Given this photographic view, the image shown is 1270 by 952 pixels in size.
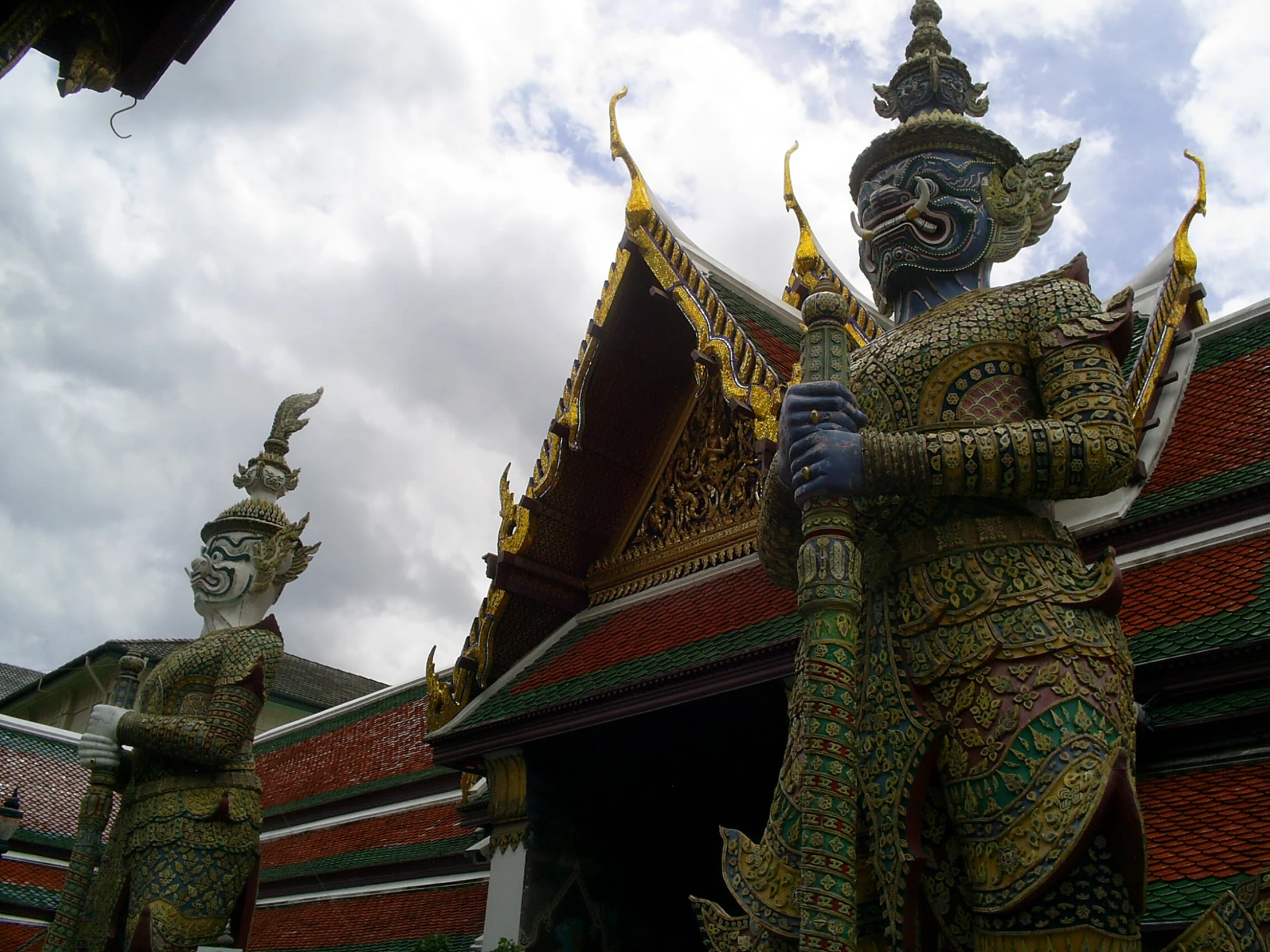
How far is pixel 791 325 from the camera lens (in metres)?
6.86

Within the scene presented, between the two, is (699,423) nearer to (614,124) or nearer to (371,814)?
(614,124)

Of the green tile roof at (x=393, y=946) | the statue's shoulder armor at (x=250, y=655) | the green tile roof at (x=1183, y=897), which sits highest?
the statue's shoulder armor at (x=250, y=655)

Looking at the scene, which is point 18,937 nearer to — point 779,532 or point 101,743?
point 101,743

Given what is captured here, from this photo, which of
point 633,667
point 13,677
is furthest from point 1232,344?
point 13,677

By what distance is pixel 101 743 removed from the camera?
19.5 feet

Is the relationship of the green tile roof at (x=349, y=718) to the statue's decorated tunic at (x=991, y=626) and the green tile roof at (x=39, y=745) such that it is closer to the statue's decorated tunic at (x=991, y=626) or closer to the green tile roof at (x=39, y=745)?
the green tile roof at (x=39, y=745)

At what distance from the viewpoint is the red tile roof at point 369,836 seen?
8828 mm

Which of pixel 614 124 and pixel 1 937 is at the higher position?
pixel 614 124

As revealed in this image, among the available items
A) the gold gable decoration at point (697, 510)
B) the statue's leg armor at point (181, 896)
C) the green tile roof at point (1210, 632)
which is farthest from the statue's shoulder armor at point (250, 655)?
the green tile roof at point (1210, 632)

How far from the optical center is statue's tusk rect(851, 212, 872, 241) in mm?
3715

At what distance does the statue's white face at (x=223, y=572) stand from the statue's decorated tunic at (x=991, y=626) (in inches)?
159

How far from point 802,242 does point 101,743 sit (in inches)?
166

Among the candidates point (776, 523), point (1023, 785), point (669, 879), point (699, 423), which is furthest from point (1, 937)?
point (1023, 785)

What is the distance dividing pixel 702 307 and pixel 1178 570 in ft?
8.19
